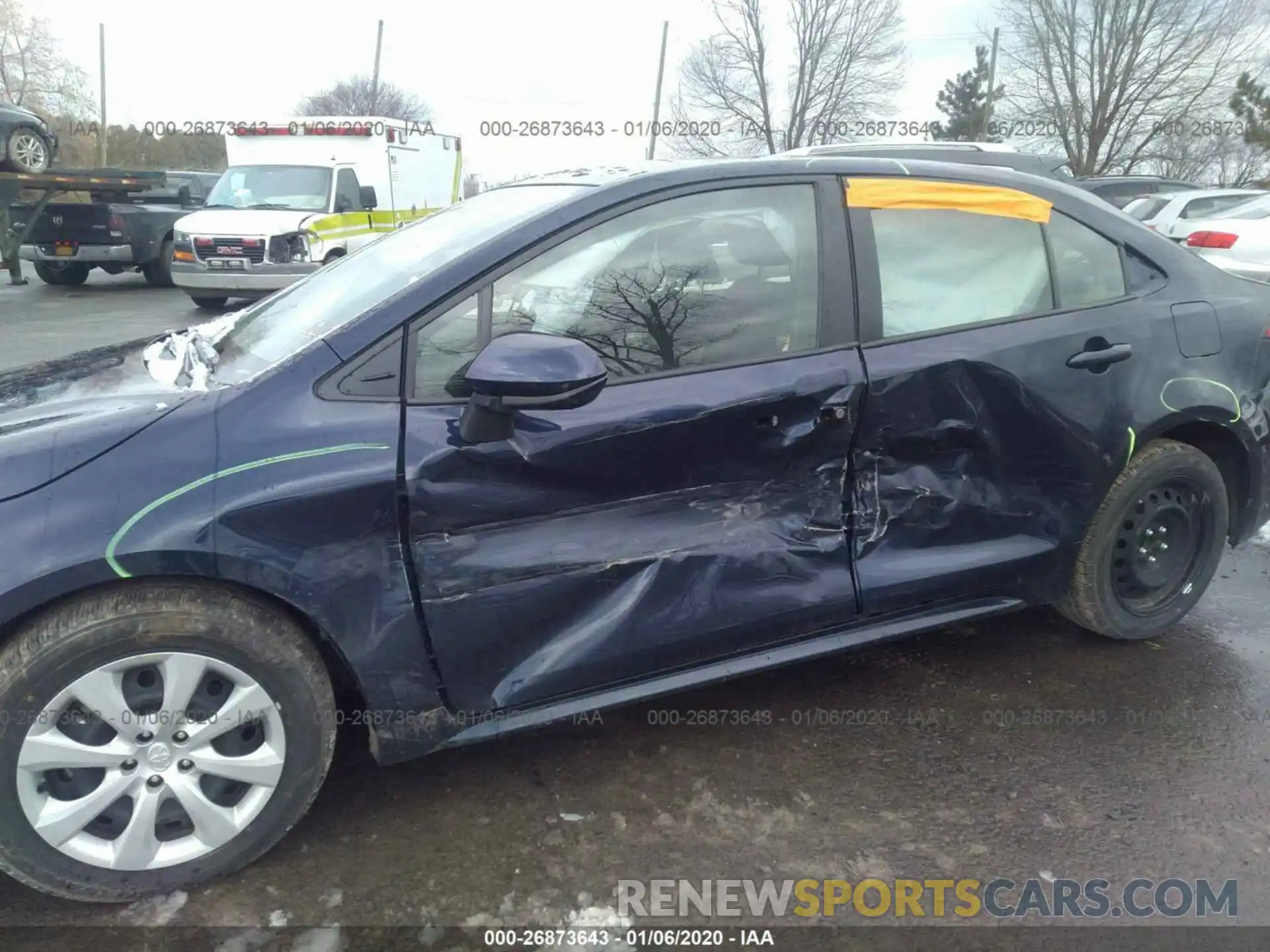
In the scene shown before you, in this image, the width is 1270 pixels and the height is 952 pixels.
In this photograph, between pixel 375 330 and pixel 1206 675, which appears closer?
pixel 375 330

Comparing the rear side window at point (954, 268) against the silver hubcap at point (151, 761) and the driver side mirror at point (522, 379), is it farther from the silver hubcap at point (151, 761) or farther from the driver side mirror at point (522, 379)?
the silver hubcap at point (151, 761)

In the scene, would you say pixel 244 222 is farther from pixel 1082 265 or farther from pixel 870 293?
pixel 1082 265

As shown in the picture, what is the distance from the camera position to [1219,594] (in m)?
3.79

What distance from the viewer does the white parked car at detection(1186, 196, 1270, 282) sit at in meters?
8.76

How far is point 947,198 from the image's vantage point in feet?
9.17

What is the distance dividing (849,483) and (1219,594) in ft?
7.37

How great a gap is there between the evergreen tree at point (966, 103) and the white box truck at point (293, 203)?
2660cm

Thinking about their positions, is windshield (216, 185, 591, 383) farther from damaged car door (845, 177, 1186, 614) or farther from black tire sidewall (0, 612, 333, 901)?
damaged car door (845, 177, 1186, 614)

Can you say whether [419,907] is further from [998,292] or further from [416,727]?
[998,292]

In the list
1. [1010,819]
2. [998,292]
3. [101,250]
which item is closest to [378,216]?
[101,250]

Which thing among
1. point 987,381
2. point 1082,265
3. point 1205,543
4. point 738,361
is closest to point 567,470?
point 738,361

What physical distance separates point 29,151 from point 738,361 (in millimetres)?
13053

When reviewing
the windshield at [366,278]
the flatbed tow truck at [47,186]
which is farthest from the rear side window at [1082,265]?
the flatbed tow truck at [47,186]

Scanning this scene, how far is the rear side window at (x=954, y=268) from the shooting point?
266 centimetres
